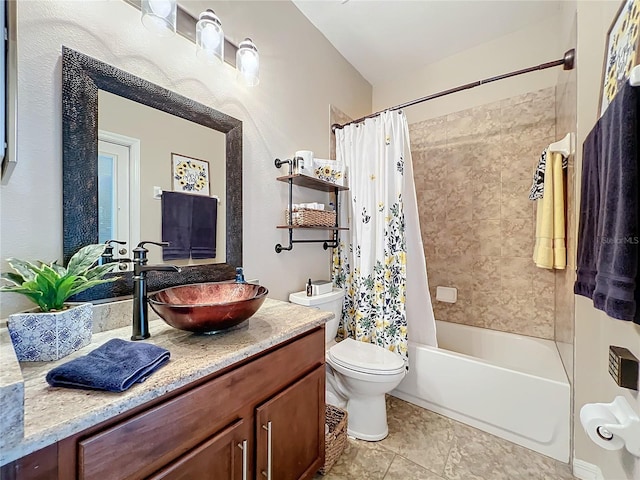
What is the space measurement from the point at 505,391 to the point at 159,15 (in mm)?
2569

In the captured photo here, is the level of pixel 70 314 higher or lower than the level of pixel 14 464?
higher

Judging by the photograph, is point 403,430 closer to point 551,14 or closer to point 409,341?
point 409,341

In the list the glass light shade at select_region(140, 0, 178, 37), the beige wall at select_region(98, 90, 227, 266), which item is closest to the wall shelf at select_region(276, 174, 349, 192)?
the beige wall at select_region(98, 90, 227, 266)

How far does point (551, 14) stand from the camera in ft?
6.56

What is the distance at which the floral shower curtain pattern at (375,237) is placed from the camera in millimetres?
1918

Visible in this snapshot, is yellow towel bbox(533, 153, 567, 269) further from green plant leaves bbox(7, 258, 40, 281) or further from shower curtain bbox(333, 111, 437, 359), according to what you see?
green plant leaves bbox(7, 258, 40, 281)

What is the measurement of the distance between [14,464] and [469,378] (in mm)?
1967

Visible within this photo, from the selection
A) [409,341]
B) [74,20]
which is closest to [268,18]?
[74,20]

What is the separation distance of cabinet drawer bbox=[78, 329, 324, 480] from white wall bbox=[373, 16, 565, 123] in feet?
8.35

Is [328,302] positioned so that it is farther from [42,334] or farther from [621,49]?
[621,49]

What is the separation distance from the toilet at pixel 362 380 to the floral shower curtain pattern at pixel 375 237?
0.75 ft

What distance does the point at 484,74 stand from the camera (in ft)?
7.64

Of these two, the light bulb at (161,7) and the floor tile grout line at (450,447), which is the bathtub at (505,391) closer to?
the floor tile grout line at (450,447)

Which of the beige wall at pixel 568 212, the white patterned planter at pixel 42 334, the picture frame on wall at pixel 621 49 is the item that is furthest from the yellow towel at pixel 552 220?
the white patterned planter at pixel 42 334
